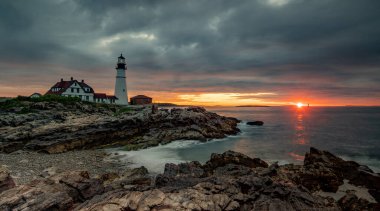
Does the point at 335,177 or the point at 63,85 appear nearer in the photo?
the point at 335,177

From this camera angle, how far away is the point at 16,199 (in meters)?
9.70

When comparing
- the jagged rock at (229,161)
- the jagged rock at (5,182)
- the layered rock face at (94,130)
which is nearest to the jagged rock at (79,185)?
the jagged rock at (5,182)

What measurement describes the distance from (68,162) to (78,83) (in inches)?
2265

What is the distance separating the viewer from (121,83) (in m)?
79.9

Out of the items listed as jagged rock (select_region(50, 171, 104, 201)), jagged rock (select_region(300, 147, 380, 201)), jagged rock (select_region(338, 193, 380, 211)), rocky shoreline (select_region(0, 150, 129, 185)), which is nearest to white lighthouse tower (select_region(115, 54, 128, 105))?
rocky shoreline (select_region(0, 150, 129, 185))

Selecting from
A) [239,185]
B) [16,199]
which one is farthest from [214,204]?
[16,199]

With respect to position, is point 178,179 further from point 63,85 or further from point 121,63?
point 63,85

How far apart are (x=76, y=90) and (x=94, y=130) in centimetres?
4777

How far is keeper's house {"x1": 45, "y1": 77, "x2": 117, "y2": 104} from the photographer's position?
73062 millimetres

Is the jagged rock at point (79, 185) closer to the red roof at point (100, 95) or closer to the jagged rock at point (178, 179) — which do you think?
the jagged rock at point (178, 179)

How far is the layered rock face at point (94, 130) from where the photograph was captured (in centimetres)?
2836

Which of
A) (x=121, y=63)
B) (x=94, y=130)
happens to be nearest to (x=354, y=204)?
(x=94, y=130)

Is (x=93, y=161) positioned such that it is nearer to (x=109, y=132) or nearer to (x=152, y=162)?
(x=152, y=162)

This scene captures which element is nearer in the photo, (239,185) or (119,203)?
(119,203)
